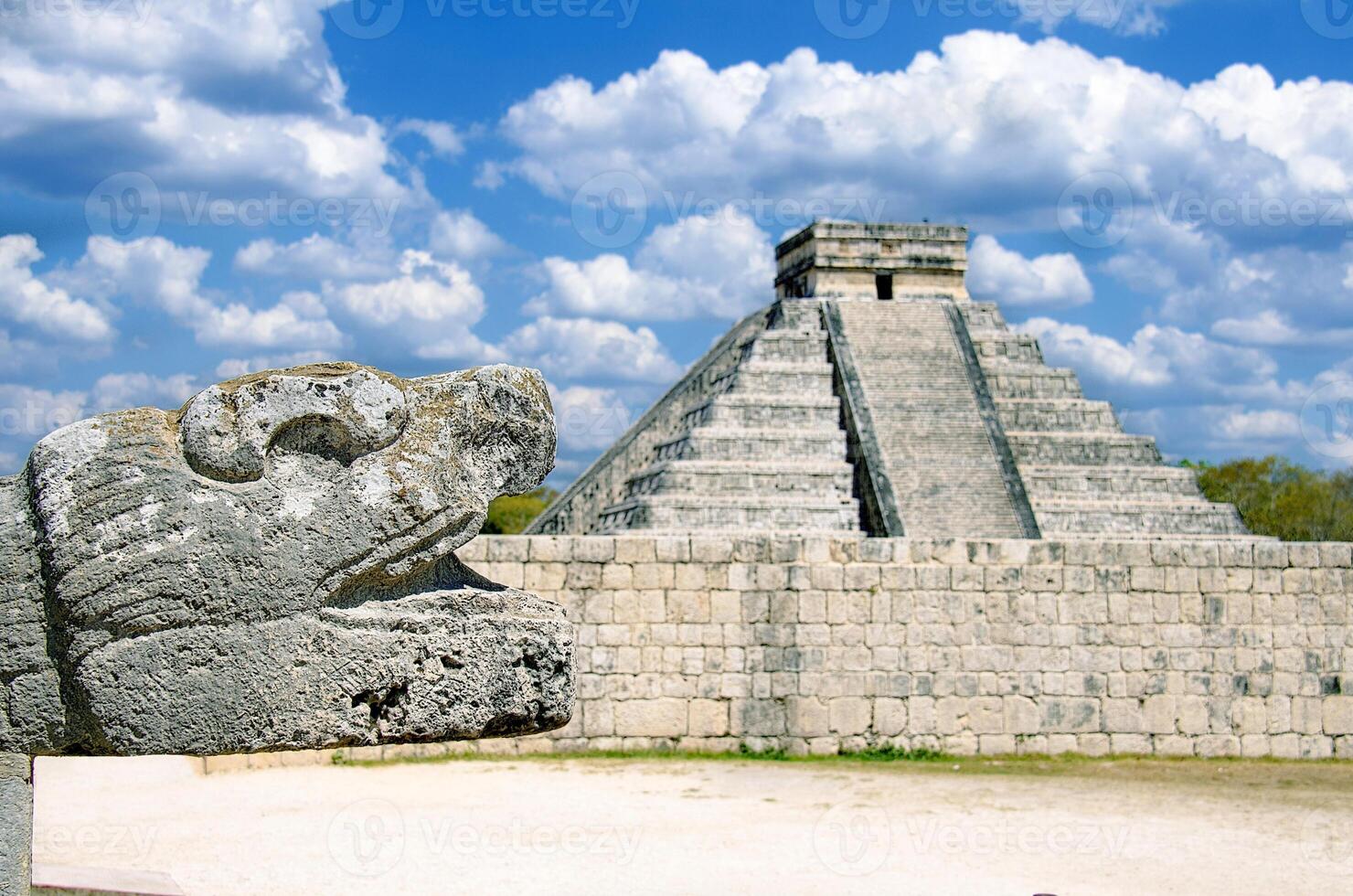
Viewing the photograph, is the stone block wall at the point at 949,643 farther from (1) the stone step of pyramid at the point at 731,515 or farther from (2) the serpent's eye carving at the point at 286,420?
(2) the serpent's eye carving at the point at 286,420

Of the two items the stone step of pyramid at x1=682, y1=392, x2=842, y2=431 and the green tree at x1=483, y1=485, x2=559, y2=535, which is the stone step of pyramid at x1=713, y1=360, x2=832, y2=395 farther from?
the green tree at x1=483, y1=485, x2=559, y2=535

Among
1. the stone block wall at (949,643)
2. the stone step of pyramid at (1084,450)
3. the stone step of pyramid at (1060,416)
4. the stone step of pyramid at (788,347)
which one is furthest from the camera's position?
the stone step of pyramid at (788,347)

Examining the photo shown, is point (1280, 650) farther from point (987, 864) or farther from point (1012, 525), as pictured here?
point (1012, 525)

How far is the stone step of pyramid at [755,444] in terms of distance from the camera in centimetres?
2017

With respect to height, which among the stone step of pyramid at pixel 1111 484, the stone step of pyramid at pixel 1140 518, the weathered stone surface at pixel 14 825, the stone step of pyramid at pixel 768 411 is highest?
the stone step of pyramid at pixel 768 411

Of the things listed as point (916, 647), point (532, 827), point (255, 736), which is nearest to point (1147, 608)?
point (916, 647)

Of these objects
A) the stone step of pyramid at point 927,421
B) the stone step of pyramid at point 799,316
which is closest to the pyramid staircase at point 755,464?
the stone step of pyramid at point 927,421

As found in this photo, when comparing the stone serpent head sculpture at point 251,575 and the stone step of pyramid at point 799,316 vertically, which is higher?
the stone step of pyramid at point 799,316

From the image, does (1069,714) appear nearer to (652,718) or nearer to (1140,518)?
(652,718)

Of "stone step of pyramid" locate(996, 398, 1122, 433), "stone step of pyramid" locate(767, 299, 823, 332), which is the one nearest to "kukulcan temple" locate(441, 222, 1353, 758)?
"stone step of pyramid" locate(996, 398, 1122, 433)

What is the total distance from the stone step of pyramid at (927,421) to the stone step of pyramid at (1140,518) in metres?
0.72

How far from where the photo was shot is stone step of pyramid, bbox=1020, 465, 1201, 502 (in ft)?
68.6

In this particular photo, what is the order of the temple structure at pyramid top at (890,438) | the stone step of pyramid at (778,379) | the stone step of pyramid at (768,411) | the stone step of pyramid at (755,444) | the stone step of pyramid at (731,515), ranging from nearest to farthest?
the stone step of pyramid at (731,515) < the temple structure at pyramid top at (890,438) < the stone step of pyramid at (755,444) < the stone step of pyramid at (768,411) < the stone step of pyramid at (778,379)

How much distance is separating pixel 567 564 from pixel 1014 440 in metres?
11.7
